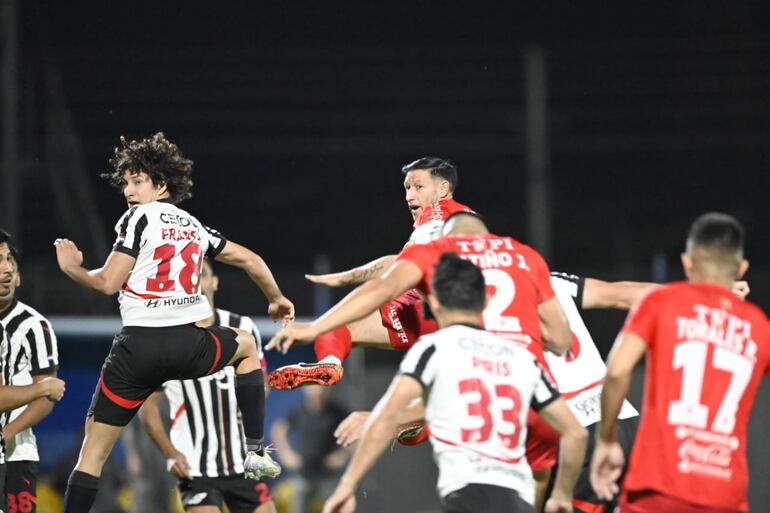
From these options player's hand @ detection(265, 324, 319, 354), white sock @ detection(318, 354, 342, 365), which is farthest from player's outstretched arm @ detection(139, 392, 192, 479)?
player's hand @ detection(265, 324, 319, 354)

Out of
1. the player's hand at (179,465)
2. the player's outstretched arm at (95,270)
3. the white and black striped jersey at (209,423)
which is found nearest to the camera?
the player's outstretched arm at (95,270)

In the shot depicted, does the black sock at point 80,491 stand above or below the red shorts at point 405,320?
below

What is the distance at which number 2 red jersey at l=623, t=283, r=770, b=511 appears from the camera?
4.83 m

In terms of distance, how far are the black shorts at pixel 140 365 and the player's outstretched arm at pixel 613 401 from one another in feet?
9.35

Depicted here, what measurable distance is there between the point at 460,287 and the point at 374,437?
733 millimetres

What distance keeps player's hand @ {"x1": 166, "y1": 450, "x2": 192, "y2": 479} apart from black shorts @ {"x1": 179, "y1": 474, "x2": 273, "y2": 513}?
0.09 m

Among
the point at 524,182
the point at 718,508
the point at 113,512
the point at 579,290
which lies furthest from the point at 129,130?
the point at 718,508

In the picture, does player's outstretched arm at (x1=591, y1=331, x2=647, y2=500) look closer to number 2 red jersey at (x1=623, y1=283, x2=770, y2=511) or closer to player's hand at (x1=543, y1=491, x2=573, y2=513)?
number 2 red jersey at (x1=623, y1=283, x2=770, y2=511)

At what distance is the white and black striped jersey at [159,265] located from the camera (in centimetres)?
691

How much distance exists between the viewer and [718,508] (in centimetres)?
486

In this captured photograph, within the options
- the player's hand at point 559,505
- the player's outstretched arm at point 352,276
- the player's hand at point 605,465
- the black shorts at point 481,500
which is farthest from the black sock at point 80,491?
the player's hand at point 605,465

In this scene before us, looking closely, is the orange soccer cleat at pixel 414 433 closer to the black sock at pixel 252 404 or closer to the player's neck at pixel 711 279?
the black sock at pixel 252 404

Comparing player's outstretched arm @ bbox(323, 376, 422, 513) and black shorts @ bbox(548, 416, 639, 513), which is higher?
player's outstretched arm @ bbox(323, 376, 422, 513)

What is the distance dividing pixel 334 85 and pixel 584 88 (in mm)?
4239
